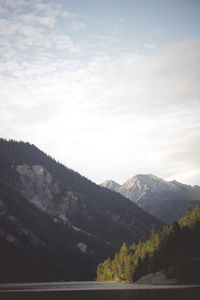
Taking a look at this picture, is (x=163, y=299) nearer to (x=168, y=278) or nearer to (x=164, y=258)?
(x=168, y=278)

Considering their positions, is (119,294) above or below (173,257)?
below


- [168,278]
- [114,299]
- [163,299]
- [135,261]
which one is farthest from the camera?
[135,261]

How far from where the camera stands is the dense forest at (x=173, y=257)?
12112cm

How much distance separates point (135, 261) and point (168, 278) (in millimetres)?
40484

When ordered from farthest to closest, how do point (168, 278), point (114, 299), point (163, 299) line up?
point (168, 278)
point (114, 299)
point (163, 299)

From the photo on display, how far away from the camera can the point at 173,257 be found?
444ft

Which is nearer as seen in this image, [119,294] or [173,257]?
[119,294]

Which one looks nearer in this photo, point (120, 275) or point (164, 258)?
point (164, 258)

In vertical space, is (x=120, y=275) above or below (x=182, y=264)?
below

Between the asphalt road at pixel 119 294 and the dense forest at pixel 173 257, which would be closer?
the asphalt road at pixel 119 294

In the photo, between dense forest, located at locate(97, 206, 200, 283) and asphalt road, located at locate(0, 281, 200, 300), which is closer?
asphalt road, located at locate(0, 281, 200, 300)

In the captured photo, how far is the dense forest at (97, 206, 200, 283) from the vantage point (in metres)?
121

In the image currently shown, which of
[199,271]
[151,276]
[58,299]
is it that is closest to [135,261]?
[151,276]

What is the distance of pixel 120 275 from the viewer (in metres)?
182
